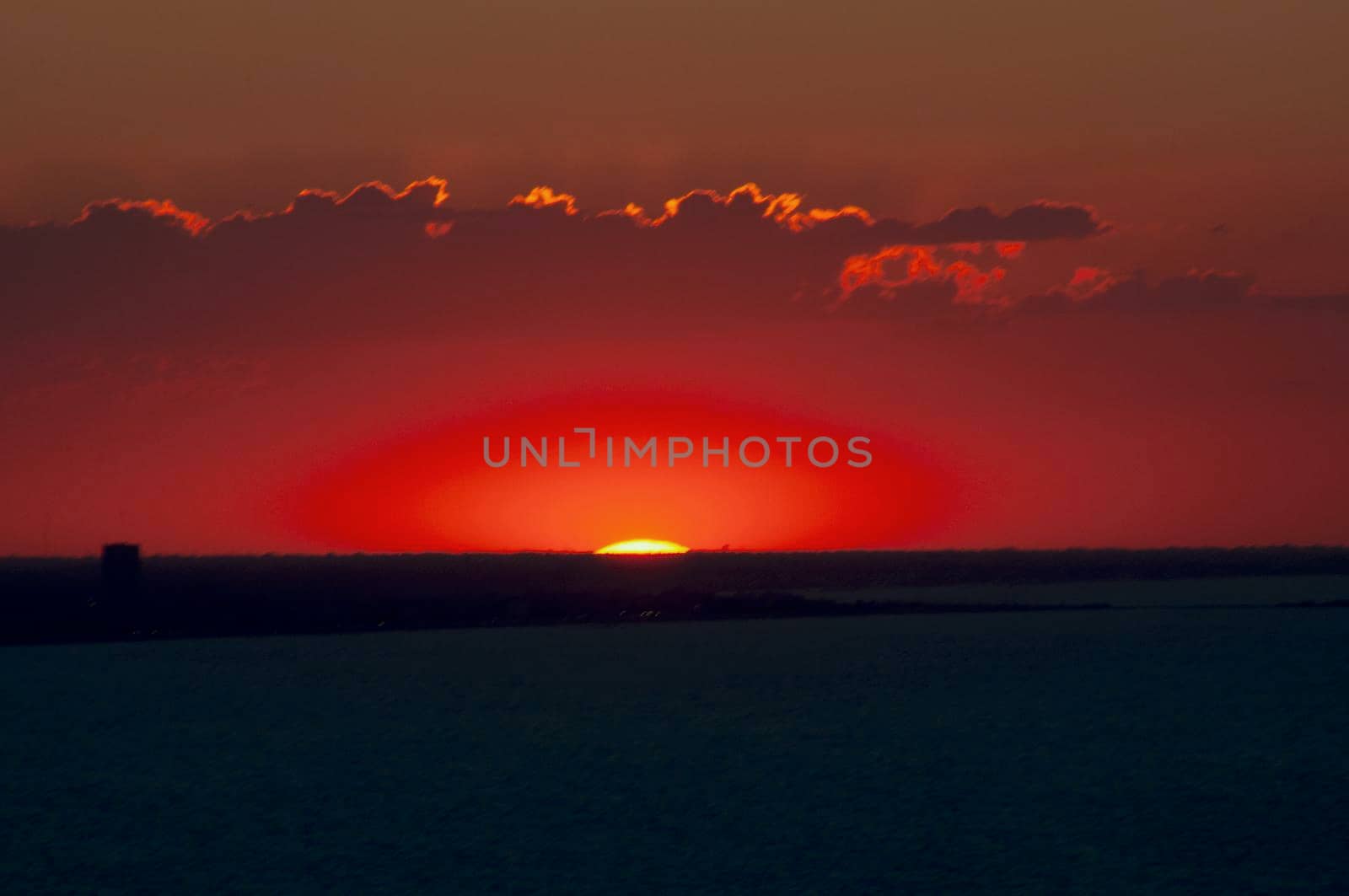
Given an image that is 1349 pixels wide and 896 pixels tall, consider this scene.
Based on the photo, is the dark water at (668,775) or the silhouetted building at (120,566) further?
the silhouetted building at (120,566)

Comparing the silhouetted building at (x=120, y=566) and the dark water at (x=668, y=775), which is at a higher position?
the silhouetted building at (x=120, y=566)

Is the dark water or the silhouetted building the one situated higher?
the silhouetted building

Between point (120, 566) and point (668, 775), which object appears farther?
point (120, 566)

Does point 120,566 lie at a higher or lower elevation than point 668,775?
higher

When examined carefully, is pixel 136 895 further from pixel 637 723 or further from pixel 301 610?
pixel 301 610

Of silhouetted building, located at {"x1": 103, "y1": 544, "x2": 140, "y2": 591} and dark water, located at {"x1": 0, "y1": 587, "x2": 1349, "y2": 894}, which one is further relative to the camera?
silhouetted building, located at {"x1": 103, "y1": 544, "x2": 140, "y2": 591}
